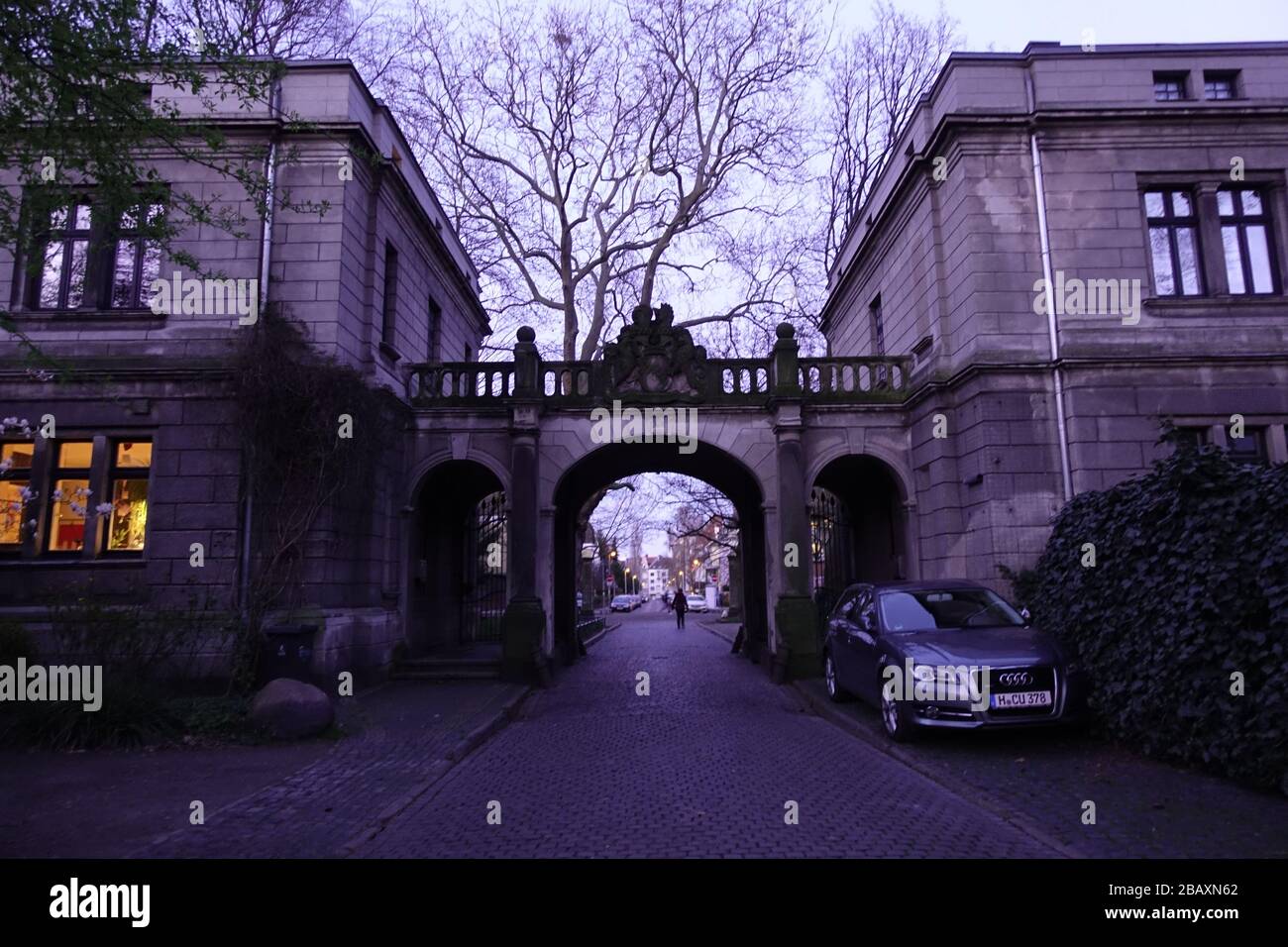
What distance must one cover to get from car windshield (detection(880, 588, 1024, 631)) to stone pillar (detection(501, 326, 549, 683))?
6871mm

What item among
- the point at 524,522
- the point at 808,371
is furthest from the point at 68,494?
the point at 808,371

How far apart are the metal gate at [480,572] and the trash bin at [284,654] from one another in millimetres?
8638

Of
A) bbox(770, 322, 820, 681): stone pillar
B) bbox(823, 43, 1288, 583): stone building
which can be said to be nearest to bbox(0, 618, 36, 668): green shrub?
bbox(770, 322, 820, 681): stone pillar

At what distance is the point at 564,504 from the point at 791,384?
20.0 ft

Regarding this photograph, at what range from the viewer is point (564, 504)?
1841 centimetres

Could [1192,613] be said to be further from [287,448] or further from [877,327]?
[877,327]

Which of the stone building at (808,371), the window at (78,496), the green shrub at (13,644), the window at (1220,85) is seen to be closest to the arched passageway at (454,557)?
the stone building at (808,371)

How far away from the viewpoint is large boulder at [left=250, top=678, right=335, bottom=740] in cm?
894

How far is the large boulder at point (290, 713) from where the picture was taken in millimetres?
8938

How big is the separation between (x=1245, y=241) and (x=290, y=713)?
55.7 ft

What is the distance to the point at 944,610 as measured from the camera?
9.56 meters

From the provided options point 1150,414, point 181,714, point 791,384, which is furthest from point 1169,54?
point 181,714

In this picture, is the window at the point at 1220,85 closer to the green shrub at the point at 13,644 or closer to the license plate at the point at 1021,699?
the license plate at the point at 1021,699

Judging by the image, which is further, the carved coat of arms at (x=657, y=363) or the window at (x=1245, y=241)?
the carved coat of arms at (x=657, y=363)
